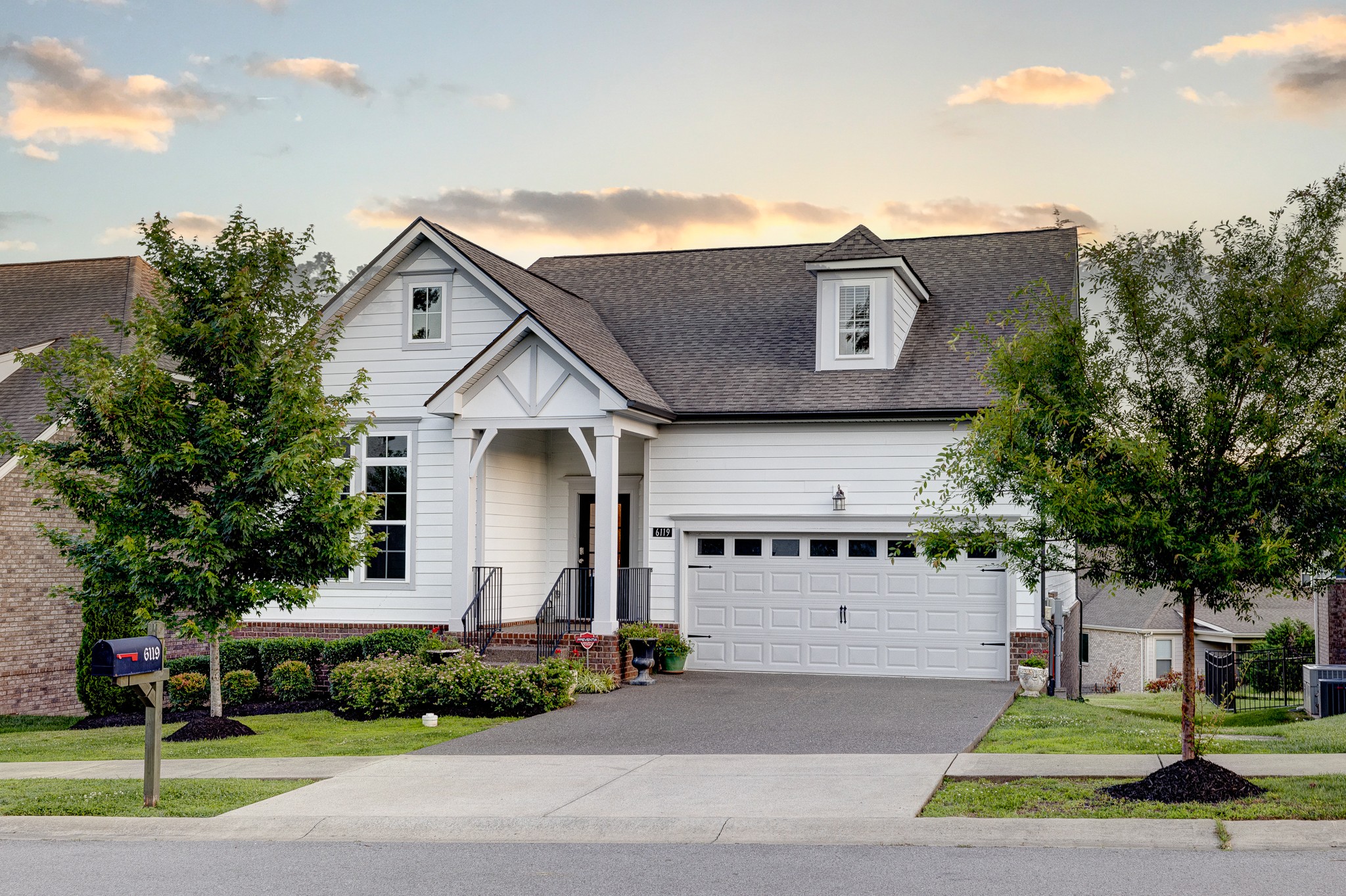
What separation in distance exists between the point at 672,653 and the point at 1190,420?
11.6 m

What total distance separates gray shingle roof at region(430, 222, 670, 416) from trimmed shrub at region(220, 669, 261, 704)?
7.17m

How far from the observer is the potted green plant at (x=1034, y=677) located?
18.2 metres

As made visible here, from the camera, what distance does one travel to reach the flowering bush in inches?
617

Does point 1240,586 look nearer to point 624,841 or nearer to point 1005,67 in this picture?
point 624,841

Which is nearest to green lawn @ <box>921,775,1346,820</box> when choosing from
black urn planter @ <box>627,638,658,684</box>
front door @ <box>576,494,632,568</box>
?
black urn planter @ <box>627,638,658,684</box>

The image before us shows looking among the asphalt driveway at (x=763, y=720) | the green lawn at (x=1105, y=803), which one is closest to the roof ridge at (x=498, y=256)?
the asphalt driveway at (x=763, y=720)

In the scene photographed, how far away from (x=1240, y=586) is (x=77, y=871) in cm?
884

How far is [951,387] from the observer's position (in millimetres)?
19672

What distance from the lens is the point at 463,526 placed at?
1917cm

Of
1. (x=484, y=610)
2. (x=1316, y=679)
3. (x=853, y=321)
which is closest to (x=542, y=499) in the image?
(x=484, y=610)

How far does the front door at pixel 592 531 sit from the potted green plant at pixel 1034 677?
22.9 ft

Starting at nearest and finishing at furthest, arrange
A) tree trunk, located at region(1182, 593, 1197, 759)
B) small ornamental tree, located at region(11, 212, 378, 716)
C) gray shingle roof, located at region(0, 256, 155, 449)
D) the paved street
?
the paved street
tree trunk, located at region(1182, 593, 1197, 759)
small ornamental tree, located at region(11, 212, 378, 716)
gray shingle roof, located at region(0, 256, 155, 449)

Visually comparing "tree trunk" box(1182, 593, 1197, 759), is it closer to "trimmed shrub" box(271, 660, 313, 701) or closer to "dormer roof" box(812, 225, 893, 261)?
"dormer roof" box(812, 225, 893, 261)

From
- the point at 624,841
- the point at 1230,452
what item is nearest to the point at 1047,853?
the point at 624,841
